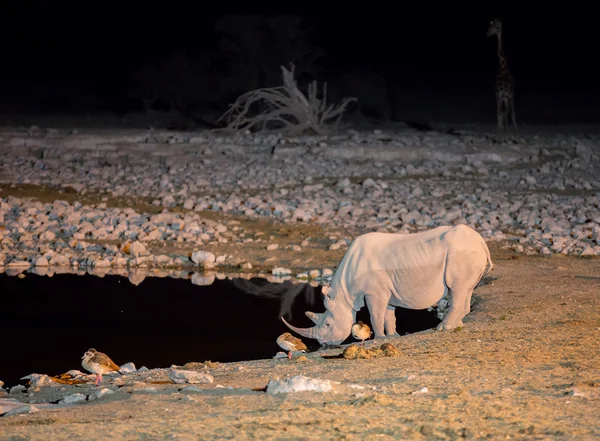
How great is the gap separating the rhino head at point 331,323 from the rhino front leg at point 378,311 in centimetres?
17

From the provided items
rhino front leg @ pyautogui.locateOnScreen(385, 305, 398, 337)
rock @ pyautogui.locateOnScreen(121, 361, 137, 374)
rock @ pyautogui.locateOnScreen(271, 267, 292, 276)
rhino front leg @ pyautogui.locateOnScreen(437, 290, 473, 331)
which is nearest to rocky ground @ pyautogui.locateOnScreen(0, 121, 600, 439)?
rock @ pyautogui.locateOnScreen(271, 267, 292, 276)

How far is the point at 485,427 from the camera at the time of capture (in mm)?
4734

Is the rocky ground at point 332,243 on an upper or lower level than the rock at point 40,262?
upper

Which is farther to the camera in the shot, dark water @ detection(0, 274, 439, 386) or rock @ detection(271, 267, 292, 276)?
rock @ detection(271, 267, 292, 276)

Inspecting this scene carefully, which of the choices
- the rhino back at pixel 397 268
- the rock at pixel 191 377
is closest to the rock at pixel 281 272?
the rhino back at pixel 397 268

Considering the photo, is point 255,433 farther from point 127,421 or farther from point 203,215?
point 203,215

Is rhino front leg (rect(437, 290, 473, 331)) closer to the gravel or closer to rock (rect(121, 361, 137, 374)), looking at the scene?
rock (rect(121, 361, 137, 374))

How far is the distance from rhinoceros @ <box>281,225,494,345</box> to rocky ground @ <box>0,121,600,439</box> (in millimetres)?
348

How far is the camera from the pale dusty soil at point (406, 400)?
4742 mm

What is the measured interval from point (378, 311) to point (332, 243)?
3.87m

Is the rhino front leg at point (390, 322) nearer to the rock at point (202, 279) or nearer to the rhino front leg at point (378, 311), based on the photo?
the rhino front leg at point (378, 311)

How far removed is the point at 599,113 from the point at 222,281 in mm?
18544

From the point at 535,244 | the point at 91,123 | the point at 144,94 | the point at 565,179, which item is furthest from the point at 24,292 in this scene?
the point at 144,94

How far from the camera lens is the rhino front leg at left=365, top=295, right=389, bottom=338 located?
7922 mm
